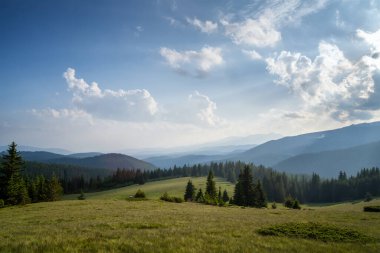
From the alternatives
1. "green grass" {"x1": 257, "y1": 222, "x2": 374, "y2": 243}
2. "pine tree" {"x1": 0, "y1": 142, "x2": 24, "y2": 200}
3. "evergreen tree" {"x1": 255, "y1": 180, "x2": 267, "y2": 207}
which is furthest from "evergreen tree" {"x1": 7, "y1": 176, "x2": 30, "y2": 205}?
"green grass" {"x1": 257, "y1": 222, "x2": 374, "y2": 243}

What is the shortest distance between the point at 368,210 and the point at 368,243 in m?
34.1

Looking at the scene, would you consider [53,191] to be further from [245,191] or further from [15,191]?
[245,191]

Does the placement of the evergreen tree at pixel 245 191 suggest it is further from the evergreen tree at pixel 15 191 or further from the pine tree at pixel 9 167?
the pine tree at pixel 9 167

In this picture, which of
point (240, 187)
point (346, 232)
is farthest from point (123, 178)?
point (346, 232)

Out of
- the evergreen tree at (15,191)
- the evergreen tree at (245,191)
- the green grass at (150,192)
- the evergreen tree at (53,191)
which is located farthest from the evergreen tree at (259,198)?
the evergreen tree at (53,191)

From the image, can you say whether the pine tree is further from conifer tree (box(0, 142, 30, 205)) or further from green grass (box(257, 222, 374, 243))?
green grass (box(257, 222, 374, 243))

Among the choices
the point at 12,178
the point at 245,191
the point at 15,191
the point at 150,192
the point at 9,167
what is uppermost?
the point at 9,167

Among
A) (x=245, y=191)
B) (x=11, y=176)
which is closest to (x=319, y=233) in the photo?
(x=245, y=191)

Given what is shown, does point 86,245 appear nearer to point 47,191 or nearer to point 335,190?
point 47,191

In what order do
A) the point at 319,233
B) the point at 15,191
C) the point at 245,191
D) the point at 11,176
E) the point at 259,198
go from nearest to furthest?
the point at 319,233 → the point at 15,191 → the point at 11,176 → the point at 245,191 → the point at 259,198

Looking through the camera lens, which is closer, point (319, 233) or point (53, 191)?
point (319, 233)

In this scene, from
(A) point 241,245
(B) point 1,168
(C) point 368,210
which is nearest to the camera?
(A) point 241,245

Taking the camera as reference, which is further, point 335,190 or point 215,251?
point 335,190

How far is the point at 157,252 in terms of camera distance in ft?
32.0
